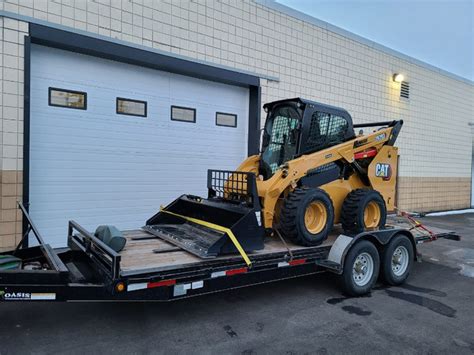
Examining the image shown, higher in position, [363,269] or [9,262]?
[9,262]

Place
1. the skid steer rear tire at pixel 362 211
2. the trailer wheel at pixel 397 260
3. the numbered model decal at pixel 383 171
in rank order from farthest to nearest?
the numbered model decal at pixel 383 171
the skid steer rear tire at pixel 362 211
the trailer wheel at pixel 397 260

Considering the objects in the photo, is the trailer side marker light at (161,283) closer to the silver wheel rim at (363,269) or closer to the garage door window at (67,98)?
the silver wheel rim at (363,269)

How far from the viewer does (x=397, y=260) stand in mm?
6293

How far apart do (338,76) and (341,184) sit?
6802 millimetres

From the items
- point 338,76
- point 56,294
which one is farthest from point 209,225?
point 338,76

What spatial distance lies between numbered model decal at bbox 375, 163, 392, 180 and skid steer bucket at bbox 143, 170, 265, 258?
251 centimetres

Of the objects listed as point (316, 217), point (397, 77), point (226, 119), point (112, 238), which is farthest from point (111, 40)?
point (397, 77)

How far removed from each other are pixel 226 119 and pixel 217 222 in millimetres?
4875

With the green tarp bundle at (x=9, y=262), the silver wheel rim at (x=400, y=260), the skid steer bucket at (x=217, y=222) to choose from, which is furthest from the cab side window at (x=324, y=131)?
the green tarp bundle at (x=9, y=262)

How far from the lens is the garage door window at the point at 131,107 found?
26.7 feet

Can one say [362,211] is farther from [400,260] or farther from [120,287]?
[120,287]

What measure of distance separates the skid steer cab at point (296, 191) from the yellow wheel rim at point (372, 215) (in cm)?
2

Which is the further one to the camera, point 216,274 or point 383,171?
point 383,171

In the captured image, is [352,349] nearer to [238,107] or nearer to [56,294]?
[56,294]
